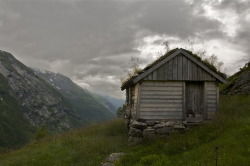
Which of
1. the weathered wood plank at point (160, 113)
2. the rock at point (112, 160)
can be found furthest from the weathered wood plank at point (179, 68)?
the rock at point (112, 160)

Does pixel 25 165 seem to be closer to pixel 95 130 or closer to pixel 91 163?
pixel 91 163

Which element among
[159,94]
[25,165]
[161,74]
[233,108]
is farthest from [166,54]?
[25,165]

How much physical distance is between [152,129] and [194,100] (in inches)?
142

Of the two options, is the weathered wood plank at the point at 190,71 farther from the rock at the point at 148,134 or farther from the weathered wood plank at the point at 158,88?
the rock at the point at 148,134

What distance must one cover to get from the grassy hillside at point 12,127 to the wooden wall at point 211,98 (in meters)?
135

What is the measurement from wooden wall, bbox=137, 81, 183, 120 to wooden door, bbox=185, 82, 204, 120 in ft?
2.26

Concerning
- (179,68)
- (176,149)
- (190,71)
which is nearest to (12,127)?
(179,68)

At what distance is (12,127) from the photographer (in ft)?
550

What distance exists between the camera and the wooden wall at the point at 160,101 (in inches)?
701

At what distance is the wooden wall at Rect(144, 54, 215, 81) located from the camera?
18016 mm

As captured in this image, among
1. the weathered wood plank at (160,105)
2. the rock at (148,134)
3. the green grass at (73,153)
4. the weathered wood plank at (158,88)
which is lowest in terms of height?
the green grass at (73,153)

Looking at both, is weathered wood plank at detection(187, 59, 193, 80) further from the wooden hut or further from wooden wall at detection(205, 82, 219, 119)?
wooden wall at detection(205, 82, 219, 119)

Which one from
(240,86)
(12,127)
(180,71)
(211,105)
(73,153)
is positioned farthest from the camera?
(12,127)

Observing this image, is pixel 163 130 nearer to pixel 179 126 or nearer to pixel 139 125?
pixel 179 126
